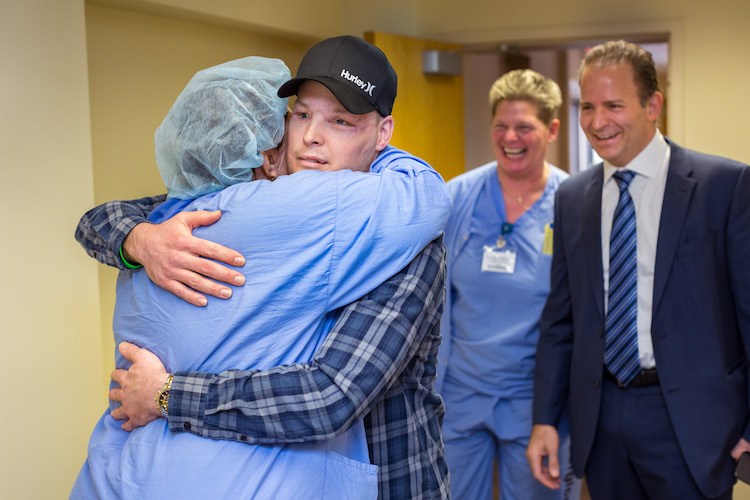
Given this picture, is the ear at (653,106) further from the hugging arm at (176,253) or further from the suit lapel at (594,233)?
the hugging arm at (176,253)

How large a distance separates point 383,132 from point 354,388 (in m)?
0.51

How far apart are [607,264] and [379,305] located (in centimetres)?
128

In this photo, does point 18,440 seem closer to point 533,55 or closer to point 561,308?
point 561,308

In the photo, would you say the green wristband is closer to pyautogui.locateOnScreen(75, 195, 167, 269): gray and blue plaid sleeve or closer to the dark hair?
pyautogui.locateOnScreen(75, 195, 167, 269): gray and blue plaid sleeve

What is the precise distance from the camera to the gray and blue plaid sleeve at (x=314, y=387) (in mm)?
1279

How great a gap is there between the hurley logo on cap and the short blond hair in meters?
1.71

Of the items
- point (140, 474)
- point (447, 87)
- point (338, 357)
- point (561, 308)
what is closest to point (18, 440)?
point (140, 474)

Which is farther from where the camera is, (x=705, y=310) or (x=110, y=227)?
(x=705, y=310)

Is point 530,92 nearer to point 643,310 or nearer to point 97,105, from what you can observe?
point 643,310

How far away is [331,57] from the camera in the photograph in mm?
1469

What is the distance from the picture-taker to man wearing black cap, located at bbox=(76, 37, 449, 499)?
1.29 meters

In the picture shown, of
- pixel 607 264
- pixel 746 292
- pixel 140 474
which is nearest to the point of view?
pixel 140 474

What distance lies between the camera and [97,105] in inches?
118

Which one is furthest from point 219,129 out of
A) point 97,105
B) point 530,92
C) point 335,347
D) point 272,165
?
point 530,92
